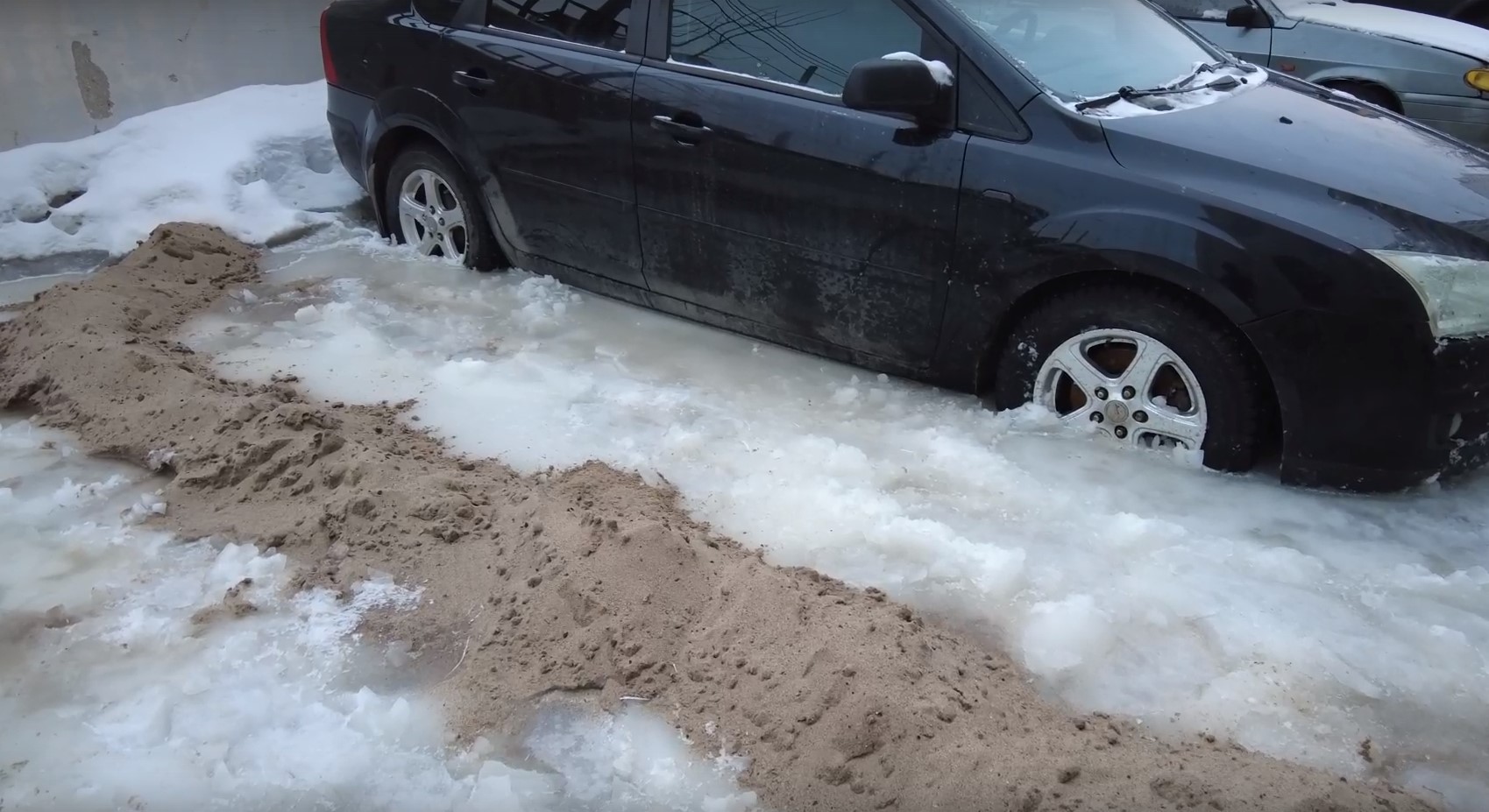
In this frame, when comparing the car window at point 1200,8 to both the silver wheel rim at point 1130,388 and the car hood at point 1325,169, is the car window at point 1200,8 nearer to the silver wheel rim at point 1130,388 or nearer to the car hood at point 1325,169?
the car hood at point 1325,169

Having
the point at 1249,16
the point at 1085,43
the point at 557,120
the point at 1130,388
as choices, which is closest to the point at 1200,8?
the point at 1249,16

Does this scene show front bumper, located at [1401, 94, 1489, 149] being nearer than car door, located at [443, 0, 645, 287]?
No

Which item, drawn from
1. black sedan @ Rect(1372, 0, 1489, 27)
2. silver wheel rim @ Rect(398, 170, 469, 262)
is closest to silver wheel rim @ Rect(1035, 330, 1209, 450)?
silver wheel rim @ Rect(398, 170, 469, 262)

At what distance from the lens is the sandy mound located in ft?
7.47

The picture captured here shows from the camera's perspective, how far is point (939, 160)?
11.8 ft

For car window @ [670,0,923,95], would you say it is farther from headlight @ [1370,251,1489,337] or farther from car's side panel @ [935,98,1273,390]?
headlight @ [1370,251,1489,337]

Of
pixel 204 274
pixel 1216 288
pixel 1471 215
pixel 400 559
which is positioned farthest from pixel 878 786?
pixel 204 274

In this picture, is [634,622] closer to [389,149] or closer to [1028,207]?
[1028,207]

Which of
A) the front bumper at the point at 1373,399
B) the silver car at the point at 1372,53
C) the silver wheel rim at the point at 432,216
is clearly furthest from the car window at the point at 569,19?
the silver car at the point at 1372,53

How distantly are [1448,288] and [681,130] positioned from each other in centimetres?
260

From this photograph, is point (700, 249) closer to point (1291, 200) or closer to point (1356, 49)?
point (1291, 200)

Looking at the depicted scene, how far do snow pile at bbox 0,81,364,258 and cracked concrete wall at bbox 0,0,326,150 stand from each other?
0.53ft

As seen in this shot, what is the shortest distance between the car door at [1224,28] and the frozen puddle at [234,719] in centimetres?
611

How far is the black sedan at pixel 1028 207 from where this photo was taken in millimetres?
3143
